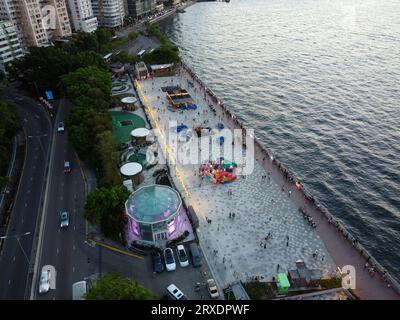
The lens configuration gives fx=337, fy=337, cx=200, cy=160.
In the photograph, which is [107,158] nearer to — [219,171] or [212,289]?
[219,171]

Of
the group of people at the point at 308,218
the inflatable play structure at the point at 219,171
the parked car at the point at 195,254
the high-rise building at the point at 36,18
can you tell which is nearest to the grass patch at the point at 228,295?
the parked car at the point at 195,254

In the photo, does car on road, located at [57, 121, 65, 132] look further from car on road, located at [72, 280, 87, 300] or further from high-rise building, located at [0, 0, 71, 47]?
high-rise building, located at [0, 0, 71, 47]

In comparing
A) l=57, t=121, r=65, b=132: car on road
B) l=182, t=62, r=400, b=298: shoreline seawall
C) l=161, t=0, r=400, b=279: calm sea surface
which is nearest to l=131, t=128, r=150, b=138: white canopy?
l=57, t=121, r=65, b=132: car on road

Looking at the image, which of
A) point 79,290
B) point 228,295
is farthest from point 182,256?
point 79,290
